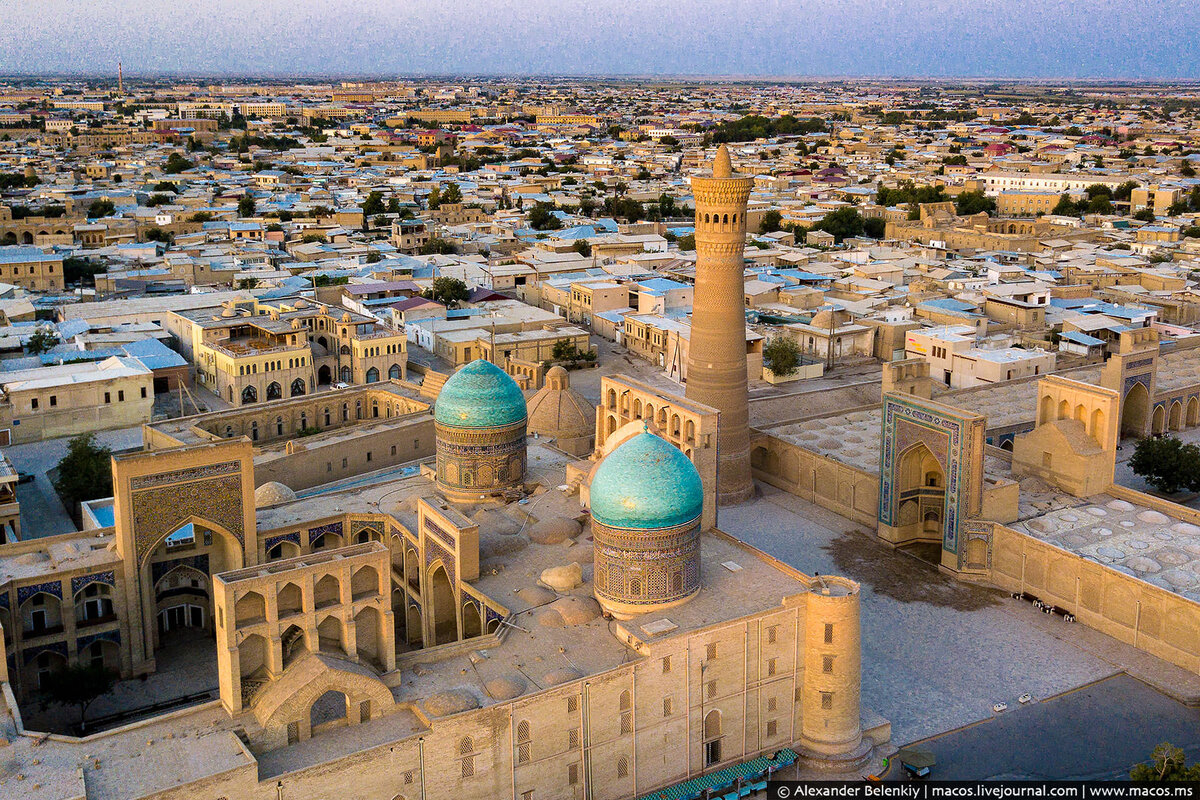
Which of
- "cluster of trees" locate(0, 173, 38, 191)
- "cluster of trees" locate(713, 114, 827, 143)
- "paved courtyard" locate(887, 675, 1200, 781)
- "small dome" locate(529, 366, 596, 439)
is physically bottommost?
"paved courtyard" locate(887, 675, 1200, 781)

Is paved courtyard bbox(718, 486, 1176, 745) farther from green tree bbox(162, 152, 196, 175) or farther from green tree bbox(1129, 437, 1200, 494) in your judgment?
green tree bbox(162, 152, 196, 175)

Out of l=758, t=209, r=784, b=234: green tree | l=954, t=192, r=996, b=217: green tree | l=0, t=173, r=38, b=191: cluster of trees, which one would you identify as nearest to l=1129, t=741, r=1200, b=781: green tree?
l=758, t=209, r=784, b=234: green tree

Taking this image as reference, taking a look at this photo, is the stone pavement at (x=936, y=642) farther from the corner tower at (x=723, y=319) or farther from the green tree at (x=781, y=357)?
the green tree at (x=781, y=357)

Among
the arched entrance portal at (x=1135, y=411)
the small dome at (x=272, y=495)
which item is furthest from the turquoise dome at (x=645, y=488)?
the arched entrance portal at (x=1135, y=411)

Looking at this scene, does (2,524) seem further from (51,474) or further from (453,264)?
(453,264)

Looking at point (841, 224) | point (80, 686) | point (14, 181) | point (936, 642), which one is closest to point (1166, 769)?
point (936, 642)

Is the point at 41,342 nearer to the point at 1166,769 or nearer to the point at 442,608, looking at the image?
the point at 442,608

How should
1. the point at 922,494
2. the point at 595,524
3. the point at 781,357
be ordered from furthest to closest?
1. the point at 781,357
2. the point at 922,494
3. the point at 595,524
